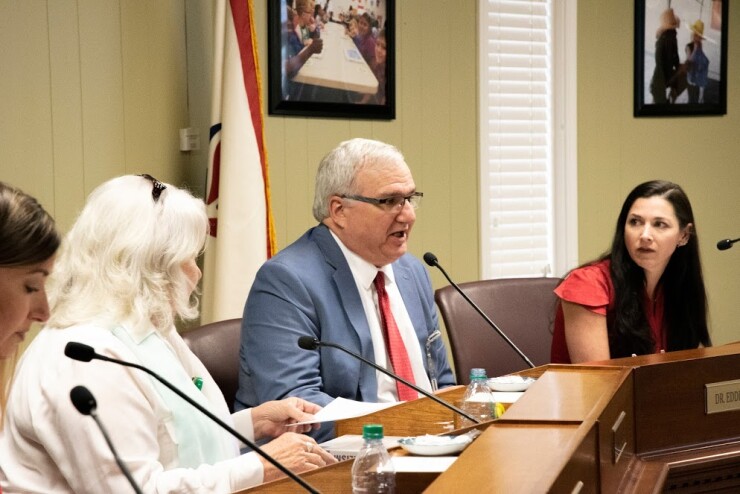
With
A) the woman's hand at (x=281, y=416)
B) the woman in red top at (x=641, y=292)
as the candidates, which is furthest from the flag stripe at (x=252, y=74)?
the woman's hand at (x=281, y=416)

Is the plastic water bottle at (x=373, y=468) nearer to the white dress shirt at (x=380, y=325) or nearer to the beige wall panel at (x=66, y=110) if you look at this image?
the white dress shirt at (x=380, y=325)

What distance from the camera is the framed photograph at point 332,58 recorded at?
4324mm

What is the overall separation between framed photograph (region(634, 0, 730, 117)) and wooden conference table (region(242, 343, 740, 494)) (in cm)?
297

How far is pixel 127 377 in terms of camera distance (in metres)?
1.96

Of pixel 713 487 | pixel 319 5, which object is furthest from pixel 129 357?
pixel 319 5

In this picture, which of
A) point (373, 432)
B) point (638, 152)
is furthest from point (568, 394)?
point (638, 152)

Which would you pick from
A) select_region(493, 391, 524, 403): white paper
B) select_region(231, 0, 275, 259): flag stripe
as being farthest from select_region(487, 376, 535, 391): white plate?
select_region(231, 0, 275, 259): flag stripe

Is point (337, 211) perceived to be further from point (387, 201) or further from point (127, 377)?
point (127, 377)

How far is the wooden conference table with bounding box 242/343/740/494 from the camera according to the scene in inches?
64.1

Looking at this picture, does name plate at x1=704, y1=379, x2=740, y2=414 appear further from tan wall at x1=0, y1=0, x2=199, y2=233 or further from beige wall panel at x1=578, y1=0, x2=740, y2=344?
beige wall panel at x1=578, y1=0, x2=740, y2=344

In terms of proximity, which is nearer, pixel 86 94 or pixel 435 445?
pixel 435 445

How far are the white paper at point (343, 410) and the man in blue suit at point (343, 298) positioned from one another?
8.7 inches

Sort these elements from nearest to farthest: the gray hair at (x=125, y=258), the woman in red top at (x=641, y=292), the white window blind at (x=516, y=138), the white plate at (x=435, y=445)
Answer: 1. the white plate at (x=435, y=445)
2. the gray hair at (x=125, y=258)
3. the woman in red top at (x=641, y=292)
4. the white window blind at (x=516, y=138)

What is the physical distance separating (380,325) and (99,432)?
1.29 m
